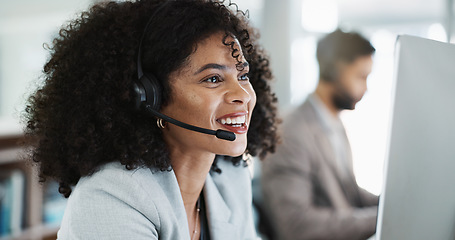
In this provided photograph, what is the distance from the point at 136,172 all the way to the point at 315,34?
8.32ft

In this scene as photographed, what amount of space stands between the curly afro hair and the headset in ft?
0.07

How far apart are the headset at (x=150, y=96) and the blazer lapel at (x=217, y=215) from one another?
0.27 meters

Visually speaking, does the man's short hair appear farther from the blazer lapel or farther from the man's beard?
the blazer lapel

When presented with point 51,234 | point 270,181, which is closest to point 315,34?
point 270,181

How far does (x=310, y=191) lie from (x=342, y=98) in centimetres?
52

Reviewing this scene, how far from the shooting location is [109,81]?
946 mm

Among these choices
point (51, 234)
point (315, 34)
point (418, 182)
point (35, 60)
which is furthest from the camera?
point (315, 34)

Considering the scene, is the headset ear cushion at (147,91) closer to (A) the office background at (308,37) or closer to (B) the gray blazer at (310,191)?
(B) the gray blazer at (310,191)

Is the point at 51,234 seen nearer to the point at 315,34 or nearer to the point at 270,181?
the point at 270,181

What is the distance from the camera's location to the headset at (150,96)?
3.03 ft

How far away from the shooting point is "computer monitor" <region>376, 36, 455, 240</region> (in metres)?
0.66

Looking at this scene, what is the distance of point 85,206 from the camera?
2.82 ft

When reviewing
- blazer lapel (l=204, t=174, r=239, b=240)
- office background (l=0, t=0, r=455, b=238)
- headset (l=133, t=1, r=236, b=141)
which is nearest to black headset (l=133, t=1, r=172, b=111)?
headset (l=133, t=1, r=236, b=141)

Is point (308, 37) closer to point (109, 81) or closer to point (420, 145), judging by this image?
point (109, 81)
